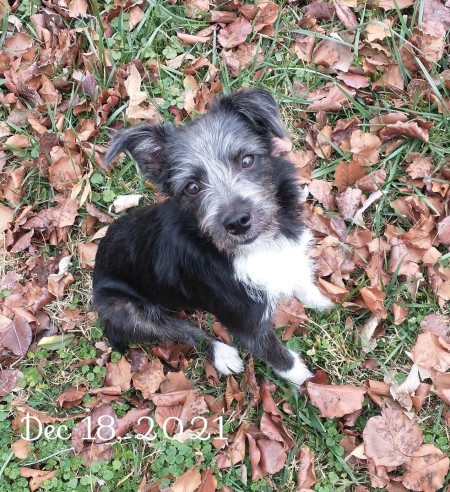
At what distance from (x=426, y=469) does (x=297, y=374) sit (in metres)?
1.03

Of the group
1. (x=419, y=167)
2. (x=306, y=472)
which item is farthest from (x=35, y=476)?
(x=419, y=167)

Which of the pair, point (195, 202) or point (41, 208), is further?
point (41, 208)

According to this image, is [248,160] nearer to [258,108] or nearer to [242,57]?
[258,108]

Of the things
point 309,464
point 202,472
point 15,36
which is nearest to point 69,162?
point 15,36

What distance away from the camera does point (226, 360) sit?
4.13 m

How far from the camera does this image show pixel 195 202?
3.25 m

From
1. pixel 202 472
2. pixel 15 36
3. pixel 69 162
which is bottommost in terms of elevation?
pixel 202 472

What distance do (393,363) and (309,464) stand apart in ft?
3.16

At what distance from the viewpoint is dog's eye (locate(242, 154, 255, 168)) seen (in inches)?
128

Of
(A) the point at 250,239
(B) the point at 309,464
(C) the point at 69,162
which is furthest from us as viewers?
(C) the point at 69,162

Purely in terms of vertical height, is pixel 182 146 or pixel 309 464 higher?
pixel 182 146

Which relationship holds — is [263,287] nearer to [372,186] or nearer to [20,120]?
[372,186]

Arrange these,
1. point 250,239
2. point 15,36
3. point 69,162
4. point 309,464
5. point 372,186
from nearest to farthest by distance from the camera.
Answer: point 250,239, point 309,464, point 372,186, point 69,162, point 15,36

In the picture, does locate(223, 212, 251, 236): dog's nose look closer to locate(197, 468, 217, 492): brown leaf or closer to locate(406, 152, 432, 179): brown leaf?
locate(197, 468, 217, 492): brown leaf
